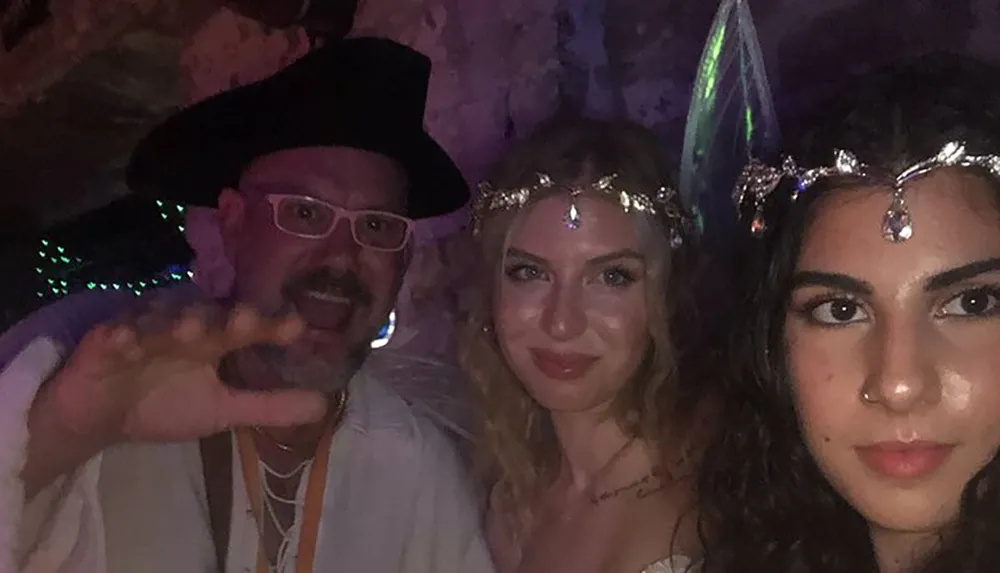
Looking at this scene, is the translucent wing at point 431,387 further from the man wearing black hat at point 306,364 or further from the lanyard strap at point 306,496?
the lanyard strap at point 306,496

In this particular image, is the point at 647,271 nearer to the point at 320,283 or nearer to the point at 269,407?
the point at 320,283

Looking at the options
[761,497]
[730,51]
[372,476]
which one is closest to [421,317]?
[372,476]

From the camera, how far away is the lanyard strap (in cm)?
127

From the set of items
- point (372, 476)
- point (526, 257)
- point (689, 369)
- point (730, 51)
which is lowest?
point (372, 476)

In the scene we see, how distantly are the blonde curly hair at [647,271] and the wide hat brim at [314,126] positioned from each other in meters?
0.12

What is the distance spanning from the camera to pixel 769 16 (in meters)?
1.47

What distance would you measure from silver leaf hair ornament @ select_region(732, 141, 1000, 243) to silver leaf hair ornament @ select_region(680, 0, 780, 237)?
457 mm

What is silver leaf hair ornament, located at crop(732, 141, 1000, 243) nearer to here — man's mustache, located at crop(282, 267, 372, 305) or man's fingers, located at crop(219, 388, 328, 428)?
man's fingers, located at crop(219, 388, 328, 428)

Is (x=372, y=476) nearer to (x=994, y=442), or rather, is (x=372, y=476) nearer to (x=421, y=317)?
(x=421, y=317)

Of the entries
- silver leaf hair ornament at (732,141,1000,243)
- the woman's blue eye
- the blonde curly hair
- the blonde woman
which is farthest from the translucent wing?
silver leaf hair ornament at (732,141,1000,243)

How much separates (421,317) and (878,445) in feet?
3.50

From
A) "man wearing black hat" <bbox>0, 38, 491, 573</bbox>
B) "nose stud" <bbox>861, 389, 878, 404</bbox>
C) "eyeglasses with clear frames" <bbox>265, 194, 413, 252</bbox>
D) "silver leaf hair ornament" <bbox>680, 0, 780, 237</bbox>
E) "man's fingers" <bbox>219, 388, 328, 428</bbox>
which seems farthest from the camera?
"silver leaf hair ornament" <bbox>680, 0, 780, 237</bbox>

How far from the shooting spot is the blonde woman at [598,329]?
130 cm

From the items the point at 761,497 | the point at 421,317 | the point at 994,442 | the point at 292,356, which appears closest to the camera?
the point at 994,442
